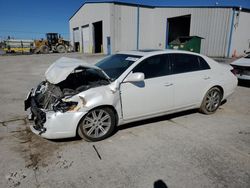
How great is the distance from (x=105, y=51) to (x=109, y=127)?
2605 cm

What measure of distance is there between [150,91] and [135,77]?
0.49 metres

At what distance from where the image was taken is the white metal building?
A: 1867 cm

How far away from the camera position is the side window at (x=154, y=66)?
392cm

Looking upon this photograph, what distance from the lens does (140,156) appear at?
3145mm

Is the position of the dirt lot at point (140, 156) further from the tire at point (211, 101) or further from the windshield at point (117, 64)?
the windshield at point (117, 64)

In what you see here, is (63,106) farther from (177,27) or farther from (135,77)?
(177,27)

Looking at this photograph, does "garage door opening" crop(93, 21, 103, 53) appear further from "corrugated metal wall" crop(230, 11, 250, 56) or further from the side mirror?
the side mirror

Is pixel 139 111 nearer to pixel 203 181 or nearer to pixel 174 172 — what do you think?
pixel 174 172

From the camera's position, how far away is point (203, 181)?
258 cm

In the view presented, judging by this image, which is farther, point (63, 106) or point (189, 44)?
point (189, 44)

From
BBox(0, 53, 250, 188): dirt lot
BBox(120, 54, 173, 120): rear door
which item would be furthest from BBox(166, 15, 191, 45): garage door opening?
BBox(0, 53, 250, 188): dirt lot

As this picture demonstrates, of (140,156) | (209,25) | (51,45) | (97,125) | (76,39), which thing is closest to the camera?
(140,156)

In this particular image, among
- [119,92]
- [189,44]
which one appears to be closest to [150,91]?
[119,92]

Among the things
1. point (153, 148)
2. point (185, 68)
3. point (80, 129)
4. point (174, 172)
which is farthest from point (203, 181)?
point (185, 68)
